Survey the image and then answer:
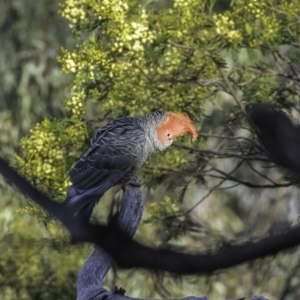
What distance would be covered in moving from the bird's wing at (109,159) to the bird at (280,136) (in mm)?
2028

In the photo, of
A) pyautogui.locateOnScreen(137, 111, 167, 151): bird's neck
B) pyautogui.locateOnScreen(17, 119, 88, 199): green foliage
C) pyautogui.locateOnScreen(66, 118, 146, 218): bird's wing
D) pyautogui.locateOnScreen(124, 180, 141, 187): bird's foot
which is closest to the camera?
pyautogui.locateOnScreen(124, 180, 141, 187): bird's foot

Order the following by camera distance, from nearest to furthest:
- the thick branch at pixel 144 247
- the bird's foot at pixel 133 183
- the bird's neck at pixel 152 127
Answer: the thick branch at pixel 144 247 → the bird's foot at pixel 133 183 → the bird's neck at pixel 152 127

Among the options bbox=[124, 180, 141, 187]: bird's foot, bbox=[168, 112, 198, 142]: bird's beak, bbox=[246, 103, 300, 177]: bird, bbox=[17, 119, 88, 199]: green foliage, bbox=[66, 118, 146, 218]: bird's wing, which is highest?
bbox=[17, 119, 88, 199]: green foliage

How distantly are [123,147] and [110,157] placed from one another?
56mm

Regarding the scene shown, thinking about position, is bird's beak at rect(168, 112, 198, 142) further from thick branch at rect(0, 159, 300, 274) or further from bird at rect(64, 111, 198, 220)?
thick branch at rect(0, 159, 300, 274)

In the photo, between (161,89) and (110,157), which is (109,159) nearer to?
(110,157)

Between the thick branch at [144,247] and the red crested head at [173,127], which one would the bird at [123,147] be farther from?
the thick branch at [144,247]

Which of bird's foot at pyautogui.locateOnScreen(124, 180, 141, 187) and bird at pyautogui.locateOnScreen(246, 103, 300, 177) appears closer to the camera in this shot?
bird at pyautogui.locateOnScreen(246, 103, 300, 177)

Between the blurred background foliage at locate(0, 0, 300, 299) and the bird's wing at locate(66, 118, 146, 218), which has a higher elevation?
the blurred background foliage at locate(0, 0, 300, 299)

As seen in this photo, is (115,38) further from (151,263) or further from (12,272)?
(151,263)

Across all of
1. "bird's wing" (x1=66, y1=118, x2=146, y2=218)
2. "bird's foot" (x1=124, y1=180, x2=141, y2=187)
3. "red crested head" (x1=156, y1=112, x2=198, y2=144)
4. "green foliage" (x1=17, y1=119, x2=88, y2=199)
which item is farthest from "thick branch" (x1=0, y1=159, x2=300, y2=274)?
"green foliage" (x1=17, y1=119, x2=88, y2=199)

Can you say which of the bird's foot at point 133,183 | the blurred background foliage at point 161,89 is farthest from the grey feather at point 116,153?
the blurred background foliage at point 161,89

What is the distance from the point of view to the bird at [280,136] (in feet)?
2.60

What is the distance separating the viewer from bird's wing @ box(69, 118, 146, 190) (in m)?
2.97
